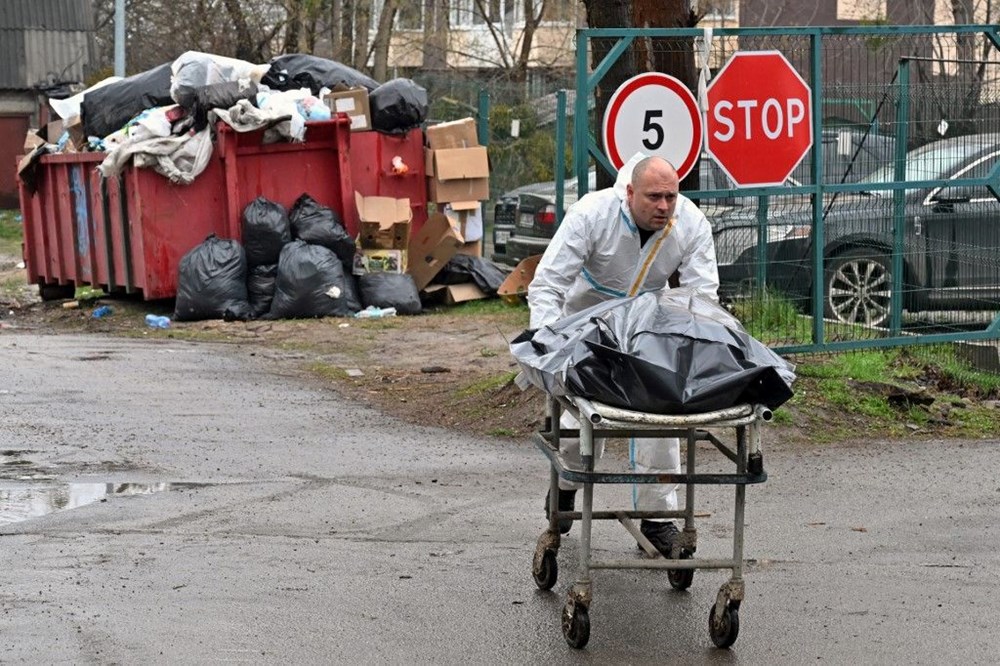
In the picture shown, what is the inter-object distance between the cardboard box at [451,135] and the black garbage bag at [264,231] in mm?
2182

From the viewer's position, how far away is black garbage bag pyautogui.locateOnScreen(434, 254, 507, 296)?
15.8m

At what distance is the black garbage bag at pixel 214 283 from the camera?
14.4 metres

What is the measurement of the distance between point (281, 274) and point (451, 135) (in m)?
2.86

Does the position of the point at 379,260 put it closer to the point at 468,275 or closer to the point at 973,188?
the point at 468,275

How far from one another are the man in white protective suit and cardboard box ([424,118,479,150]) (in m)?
10.2

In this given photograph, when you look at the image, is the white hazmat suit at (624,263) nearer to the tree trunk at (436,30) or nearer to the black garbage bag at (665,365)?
the black garbage bag at (665,365)

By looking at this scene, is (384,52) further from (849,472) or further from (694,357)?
(694,357)

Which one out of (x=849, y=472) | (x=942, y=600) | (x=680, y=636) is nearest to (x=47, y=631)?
(x=680, y=636)

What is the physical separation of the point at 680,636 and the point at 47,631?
2.14 meters

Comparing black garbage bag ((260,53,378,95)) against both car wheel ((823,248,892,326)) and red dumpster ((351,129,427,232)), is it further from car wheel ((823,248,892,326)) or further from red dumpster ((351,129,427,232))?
car wheel ((823,248,892,326))

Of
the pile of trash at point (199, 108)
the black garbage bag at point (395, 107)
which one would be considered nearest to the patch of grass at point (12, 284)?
the pile of trash at point (199, 108)

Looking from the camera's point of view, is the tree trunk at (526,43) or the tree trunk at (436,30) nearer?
the tree trunk at (526,43)

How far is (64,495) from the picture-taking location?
728cm

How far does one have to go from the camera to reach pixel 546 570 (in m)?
5.74
